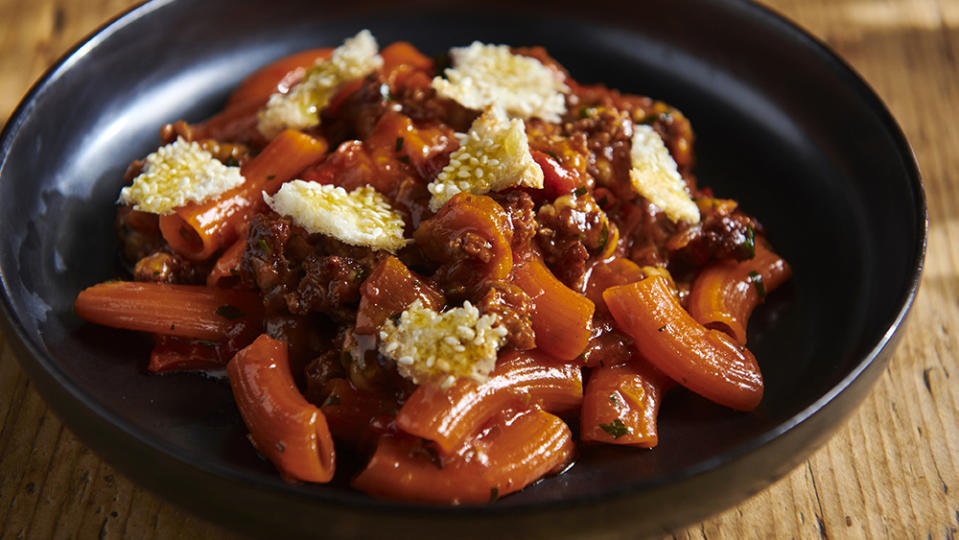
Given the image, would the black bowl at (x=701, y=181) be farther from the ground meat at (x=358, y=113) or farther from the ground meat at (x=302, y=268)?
the ground meat at (x=358, y=113)

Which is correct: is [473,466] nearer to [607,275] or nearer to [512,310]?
[512,310]

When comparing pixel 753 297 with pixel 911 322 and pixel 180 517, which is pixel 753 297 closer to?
pixel 911 322

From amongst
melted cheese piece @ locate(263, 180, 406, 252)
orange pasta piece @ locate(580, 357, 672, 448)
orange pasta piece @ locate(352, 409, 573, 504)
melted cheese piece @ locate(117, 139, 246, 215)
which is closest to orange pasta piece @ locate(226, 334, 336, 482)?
orange pasta piece @ locate(352, 409, 573, 504)

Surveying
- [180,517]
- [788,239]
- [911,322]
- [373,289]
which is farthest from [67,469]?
[911,322]

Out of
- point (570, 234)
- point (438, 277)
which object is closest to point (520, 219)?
point (570, 234)

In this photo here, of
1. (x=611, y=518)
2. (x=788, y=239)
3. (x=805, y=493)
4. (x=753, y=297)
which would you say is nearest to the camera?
(x=611, y=518)

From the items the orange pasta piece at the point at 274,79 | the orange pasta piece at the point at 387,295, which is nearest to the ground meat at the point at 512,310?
the orange pasta piece at the point at 387,295
